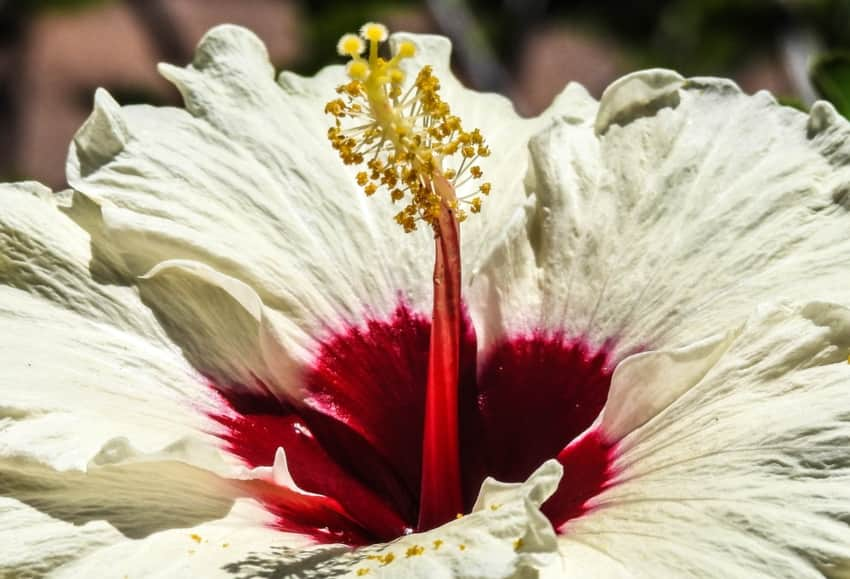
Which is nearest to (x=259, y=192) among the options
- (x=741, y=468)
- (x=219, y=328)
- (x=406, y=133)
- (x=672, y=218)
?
(x=219, y=328)

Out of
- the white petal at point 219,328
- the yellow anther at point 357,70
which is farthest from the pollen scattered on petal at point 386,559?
the yellow anther at point 357,70

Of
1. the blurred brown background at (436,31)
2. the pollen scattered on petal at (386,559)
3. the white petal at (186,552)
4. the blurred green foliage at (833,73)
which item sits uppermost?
the blurred brown background at (436,31)

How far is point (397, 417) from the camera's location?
2137 mm

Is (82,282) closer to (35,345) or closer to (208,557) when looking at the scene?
(35,345)

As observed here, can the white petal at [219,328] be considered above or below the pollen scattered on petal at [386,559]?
above

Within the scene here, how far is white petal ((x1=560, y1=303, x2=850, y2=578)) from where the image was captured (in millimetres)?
1577

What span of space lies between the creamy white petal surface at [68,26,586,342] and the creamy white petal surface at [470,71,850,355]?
0.12 m

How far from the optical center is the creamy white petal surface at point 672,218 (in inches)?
76.4

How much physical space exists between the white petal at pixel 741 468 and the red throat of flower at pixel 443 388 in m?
0.23

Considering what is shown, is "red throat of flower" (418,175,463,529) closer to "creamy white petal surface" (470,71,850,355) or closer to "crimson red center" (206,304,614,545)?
"crimson red center" (206,304,614,545)

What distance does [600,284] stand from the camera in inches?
Result: 80.9

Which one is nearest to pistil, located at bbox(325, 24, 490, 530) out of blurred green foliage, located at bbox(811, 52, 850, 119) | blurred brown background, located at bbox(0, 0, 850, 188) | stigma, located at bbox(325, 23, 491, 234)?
stigma, located at bbox(325, 23, 491, 234)

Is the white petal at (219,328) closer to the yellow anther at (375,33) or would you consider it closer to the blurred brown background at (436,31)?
the yellow anther at (375,33)

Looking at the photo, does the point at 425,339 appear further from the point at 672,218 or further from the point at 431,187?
the point at 672,218
